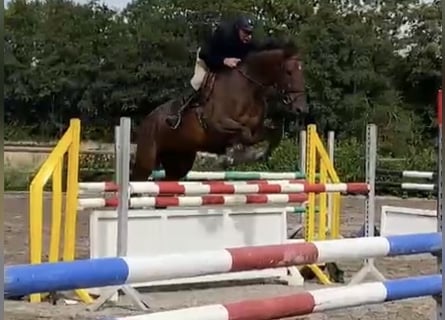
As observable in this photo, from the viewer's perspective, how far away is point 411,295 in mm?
2180

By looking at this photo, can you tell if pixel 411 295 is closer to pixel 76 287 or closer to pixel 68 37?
pixel 76 287

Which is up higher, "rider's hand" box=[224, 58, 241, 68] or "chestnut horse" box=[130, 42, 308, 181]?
"rider's hand" box=[224, 58, 241, 68]

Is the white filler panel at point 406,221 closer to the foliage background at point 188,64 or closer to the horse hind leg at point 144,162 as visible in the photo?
the horse hind leg at point 144,162

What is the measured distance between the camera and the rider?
5863 millimetres

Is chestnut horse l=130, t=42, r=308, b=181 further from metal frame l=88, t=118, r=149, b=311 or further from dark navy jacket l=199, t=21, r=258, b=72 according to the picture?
metal frame l=88, t=118, r=149, b=311

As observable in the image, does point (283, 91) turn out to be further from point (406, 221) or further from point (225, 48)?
point (406, 221)

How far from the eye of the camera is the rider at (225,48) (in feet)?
19.2

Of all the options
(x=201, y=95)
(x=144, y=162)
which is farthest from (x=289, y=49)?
(x=144, y=162)

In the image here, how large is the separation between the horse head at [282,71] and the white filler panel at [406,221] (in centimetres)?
90

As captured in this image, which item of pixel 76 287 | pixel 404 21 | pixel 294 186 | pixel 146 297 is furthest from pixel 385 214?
pixel 404 21

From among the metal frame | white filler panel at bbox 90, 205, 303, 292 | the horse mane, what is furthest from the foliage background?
the metal frame

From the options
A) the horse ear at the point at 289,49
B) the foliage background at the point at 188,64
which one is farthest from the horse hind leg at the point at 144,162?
the foliage background at the point at 188,64

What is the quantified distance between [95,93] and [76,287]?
15.0 metres

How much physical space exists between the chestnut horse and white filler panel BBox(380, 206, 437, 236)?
905 mm
